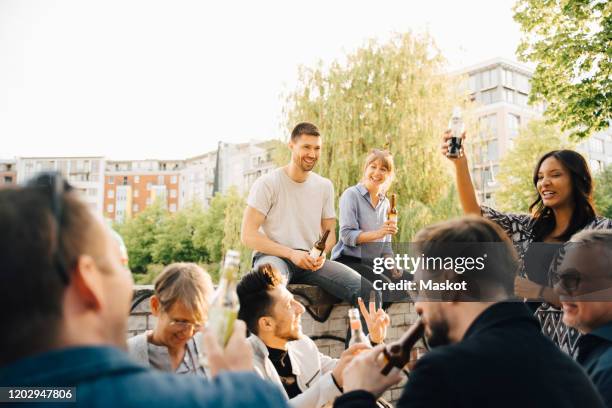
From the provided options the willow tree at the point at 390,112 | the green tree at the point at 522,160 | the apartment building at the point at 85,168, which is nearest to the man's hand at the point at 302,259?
the willow tree at the point at 390,112

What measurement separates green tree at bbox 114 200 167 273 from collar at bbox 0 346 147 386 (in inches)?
2224

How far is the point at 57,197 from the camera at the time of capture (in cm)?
107

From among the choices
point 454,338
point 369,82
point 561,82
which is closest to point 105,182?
point 369,82

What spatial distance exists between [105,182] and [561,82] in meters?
119

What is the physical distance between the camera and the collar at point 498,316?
180cm

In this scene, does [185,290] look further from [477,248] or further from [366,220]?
[366,220]

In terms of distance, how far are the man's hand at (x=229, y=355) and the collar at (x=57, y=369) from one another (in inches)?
17.3

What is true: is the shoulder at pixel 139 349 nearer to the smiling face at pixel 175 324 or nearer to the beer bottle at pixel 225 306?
the smiling face at pixel 175 324

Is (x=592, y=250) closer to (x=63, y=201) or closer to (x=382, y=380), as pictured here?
(x=382, y=380)

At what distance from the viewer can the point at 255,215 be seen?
5.18 meters

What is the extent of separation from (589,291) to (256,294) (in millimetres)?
1762

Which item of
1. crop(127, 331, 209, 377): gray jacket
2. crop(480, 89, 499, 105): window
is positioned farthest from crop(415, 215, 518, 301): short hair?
crop(480, 89, 499, 105): window

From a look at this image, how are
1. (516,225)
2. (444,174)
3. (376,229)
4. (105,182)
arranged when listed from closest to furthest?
1. (516,225)
2. (376,229)
3. (444,174)
4. (105,182)

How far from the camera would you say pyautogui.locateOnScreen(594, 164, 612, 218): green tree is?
31031 mm
